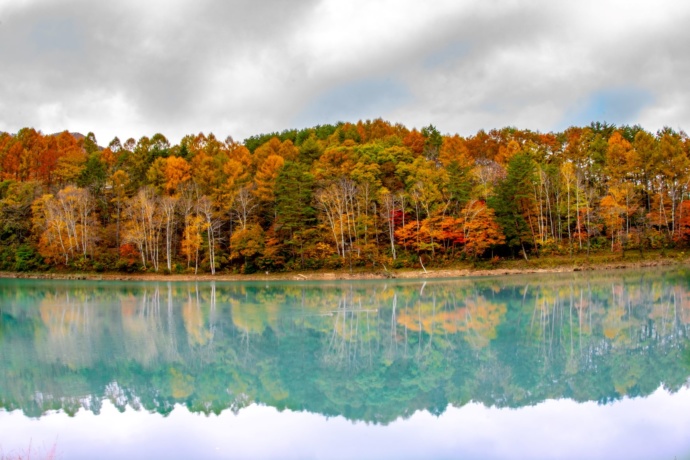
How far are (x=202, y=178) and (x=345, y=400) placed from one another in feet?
172

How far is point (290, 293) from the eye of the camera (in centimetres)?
3238

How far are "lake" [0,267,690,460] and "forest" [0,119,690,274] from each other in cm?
2315

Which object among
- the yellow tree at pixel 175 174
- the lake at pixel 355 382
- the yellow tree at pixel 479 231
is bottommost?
the lake at pixel 355 382

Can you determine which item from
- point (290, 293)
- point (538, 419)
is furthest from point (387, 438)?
point (290, 293)

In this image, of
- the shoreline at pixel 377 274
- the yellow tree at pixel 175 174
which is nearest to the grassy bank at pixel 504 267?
the shoreline at pixel 377 274

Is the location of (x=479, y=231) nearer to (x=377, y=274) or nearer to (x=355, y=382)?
(x=377, y=274)

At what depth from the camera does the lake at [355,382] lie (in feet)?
26.6

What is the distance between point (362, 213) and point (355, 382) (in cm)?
3992

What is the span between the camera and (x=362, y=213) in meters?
50.9

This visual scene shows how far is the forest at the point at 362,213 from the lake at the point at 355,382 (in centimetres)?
2315

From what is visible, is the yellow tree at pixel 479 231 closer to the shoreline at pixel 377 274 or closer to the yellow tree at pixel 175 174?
the shoreline at pixel 377 274

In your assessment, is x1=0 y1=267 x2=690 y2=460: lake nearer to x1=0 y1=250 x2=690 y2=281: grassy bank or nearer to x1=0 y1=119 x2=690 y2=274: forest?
x1=0 y1=250 x2=690 y2=281: grassy bank

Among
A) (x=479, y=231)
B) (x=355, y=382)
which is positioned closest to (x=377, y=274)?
(x=479, y=231)

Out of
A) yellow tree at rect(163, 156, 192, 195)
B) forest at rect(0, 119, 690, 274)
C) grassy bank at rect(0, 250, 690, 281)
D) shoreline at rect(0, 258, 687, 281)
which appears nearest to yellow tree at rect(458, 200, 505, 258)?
forest at rect(0, 119, 690, 274)
